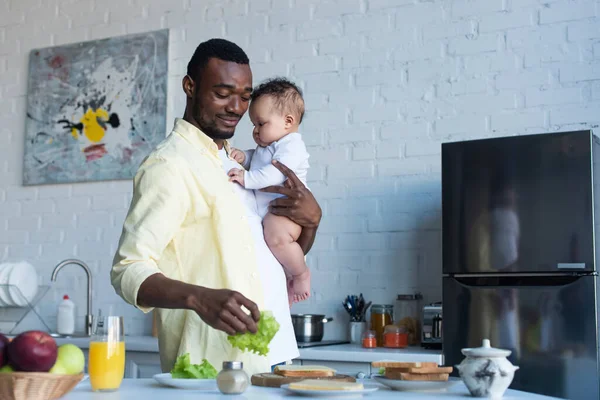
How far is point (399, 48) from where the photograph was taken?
398cm

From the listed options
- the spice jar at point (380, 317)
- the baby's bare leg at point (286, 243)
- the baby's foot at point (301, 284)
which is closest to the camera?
→ the baby's bare leg at point (286, 243)

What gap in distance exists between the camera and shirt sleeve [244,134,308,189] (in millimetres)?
2432

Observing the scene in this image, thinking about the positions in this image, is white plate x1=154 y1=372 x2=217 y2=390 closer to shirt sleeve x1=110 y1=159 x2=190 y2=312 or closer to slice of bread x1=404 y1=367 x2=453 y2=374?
shirt sleeve x1=110 y1=159 x2=190 y2=312

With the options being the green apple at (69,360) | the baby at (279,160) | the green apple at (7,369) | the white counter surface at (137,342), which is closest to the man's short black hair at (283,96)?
the baby at (279,160)

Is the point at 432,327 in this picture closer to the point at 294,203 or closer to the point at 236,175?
the point at 294,203

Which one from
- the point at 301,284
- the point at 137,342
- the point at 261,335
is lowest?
the point at 137,342

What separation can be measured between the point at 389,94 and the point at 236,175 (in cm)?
174

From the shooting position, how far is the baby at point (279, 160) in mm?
2414

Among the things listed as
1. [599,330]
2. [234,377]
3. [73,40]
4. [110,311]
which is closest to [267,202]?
[234,377]

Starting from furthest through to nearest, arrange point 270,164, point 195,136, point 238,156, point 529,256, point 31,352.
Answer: point 529,256
point 238,156
point 270,164
point 195,136
point 31,352

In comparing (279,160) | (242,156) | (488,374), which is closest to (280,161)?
(279,160)

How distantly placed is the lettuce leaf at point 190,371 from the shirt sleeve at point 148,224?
163 mm

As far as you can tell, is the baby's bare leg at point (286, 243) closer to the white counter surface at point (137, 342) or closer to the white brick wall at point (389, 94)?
the white brick wall at point (389, 94)

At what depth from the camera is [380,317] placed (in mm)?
3789
